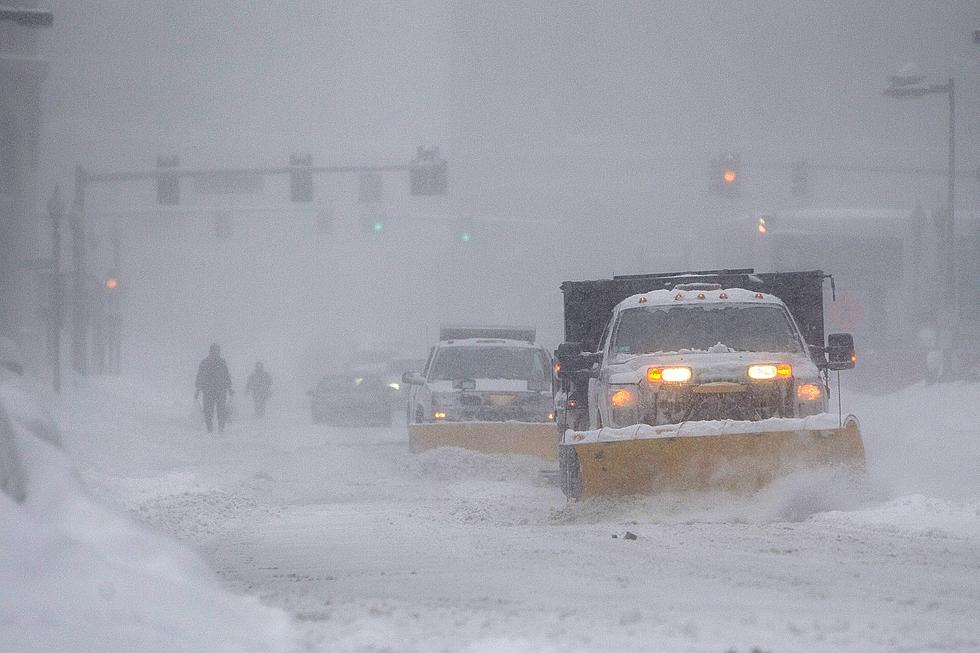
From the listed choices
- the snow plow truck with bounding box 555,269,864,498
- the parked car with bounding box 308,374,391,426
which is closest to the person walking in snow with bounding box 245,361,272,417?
the parked car with bounding box 308,374,391,426

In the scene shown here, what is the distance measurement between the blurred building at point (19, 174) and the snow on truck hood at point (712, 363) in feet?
128

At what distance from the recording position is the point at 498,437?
16125mm

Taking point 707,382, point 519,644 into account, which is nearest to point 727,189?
point 707,382

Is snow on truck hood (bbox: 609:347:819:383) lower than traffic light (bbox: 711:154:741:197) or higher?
lower

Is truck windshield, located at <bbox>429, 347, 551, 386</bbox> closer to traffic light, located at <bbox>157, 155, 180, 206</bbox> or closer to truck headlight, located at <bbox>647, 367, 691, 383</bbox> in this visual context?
truck headlight, located at <bbox>647, 367, 691, 383</bbox>

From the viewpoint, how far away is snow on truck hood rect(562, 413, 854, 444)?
955cm

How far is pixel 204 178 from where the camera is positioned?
3072 cm

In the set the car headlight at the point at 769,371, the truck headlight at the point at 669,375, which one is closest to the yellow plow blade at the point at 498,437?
the truck headlight at the point at 669,375

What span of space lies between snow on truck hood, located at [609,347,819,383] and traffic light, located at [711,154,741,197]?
1942 cm

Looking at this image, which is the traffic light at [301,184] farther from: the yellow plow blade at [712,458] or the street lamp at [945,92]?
the yellow plow blade at [712,458]

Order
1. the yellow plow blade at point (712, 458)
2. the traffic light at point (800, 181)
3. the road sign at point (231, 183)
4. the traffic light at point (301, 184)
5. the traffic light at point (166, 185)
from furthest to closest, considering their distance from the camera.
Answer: the traffic light at point (800, 181)
the road sign at point (231, 183)
the traffic light at point (301, 184)
the traffic light at point (166, 185)
the yellow plow blade at point (712, 458)

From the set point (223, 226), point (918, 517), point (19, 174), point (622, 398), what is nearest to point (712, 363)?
point (622, 398)

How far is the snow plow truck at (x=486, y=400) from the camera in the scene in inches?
635

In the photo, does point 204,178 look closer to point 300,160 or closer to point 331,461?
point 300,160
